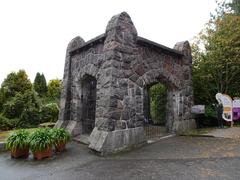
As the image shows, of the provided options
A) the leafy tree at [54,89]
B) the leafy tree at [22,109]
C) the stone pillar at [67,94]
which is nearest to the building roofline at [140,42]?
the stone pillar at [67,94]

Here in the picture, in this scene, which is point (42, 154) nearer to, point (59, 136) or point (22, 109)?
point (59, 136)

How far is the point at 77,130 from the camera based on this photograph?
920 cm

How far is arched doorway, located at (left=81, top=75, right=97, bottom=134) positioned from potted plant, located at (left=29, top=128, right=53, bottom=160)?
2874 millimetres

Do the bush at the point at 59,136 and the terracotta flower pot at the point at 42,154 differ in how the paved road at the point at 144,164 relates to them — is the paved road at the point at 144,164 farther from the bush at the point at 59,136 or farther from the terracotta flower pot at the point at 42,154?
the bush at the point at 59,136

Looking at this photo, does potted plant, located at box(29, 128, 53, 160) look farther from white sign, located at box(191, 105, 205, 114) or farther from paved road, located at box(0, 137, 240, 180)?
white sign, located at box(191, 105, 205, 114)

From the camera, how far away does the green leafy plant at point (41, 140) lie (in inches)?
248

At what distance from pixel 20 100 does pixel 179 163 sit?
9553 mm

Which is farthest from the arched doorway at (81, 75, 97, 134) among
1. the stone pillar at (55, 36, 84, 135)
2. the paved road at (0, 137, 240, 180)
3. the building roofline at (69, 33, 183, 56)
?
the paved road at (0, 137, 240, 180)

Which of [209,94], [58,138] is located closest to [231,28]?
[209,94]

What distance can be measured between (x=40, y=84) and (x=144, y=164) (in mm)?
16536

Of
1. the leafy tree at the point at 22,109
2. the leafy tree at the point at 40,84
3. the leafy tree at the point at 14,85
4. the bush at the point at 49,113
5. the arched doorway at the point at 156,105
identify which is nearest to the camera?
the arched doorway at the point at 156,105

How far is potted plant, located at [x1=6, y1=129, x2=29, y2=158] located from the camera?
6.53 metres

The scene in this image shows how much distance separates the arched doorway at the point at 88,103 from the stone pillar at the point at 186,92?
11.1 ft

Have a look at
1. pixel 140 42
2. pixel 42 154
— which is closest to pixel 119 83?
pixel 140 42
